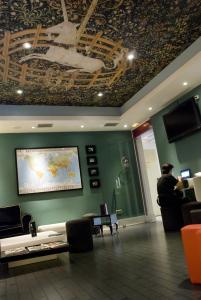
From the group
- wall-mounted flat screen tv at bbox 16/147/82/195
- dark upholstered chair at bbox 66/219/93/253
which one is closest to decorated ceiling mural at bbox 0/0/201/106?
wall-mounted flat screen tv at bbox 16/147/82/195

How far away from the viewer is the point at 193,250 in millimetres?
2330

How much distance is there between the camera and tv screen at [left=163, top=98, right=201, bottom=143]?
21.1ft

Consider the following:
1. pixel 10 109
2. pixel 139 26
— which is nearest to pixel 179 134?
pixel 139 26

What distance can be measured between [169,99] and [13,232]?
5235mm

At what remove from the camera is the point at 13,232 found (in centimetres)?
666

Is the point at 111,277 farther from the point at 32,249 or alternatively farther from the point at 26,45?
the point at 26,45

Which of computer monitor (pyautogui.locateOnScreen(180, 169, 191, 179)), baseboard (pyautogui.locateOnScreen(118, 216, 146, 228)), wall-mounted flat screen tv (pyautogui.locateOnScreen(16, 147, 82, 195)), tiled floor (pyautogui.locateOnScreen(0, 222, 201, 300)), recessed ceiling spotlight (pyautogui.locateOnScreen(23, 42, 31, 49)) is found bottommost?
tiled floor (pyautogui.locateOnScreen(0, 222, 201, 300))

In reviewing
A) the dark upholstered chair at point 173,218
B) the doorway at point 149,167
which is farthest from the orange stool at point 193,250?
the doorway at point 149,167

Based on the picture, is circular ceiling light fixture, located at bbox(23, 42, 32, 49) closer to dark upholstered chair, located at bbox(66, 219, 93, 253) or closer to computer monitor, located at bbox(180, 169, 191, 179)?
dark upholstered chair, located at bbox(66, 219, 93, 253)

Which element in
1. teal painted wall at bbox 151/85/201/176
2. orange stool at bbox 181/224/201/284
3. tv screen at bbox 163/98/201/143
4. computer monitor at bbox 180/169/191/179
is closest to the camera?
orange stool at bbox 181/224/201/284

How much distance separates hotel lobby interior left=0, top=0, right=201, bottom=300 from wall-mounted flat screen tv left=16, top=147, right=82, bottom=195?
3 cm

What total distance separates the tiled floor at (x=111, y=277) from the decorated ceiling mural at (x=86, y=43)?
3.42 meters

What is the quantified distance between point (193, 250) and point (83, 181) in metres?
6.32

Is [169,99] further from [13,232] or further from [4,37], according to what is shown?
[13,232]
